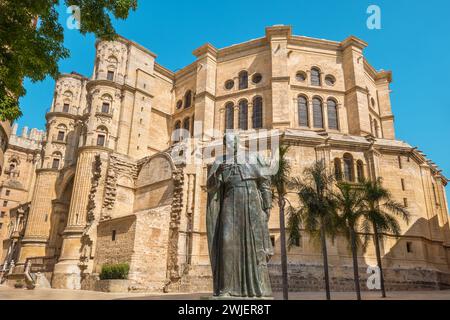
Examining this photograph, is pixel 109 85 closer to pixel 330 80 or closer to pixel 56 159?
pixel 56 159

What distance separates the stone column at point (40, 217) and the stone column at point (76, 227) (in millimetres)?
8116

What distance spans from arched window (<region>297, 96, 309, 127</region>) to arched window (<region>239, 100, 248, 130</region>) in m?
5.06

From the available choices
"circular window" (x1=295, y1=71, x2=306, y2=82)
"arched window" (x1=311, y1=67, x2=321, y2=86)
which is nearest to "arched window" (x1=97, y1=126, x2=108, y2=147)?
"circular window" (x1=295, y1=71, x2=306, y2=82)

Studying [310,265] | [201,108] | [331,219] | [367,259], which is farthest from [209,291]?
[201,108]

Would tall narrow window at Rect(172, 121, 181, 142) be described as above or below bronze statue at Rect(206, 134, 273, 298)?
above

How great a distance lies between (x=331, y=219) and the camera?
18.9m

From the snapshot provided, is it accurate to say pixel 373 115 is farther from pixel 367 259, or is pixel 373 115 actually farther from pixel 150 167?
pixel 150 167

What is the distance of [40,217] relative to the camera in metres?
36.4

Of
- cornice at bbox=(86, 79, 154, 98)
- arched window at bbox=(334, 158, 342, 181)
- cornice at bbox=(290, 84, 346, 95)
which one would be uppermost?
cornice at bbox=(86, 79, 154, 98)

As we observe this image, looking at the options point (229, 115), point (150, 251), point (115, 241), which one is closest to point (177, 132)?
point (229, 115)

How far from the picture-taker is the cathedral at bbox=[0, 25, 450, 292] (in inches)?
901

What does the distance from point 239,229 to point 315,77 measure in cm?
3209

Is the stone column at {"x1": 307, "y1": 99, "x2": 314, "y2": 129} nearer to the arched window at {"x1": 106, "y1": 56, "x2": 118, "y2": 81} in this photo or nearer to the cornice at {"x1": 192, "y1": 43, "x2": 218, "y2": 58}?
the cornice at {"x1": 192, "y1": 43, "x2": 218, "y2": 58}

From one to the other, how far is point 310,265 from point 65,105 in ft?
114
